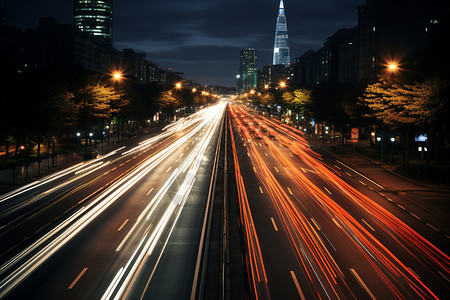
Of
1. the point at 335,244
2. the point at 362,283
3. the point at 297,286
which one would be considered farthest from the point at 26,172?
the point at 362,283

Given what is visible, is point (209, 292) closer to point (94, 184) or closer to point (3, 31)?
point (94, 184)

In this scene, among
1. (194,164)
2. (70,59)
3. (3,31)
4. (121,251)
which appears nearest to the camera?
(121,251)

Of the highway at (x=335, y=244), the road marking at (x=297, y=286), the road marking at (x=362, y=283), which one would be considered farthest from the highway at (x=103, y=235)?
the road marking at (x=362, y=283)

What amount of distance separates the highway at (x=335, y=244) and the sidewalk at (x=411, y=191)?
1212mm

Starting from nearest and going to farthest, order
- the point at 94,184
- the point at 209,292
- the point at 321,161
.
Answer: the point at 209,292, the point at 94,184, the point at 321,161

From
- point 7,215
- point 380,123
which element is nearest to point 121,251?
point 7,215

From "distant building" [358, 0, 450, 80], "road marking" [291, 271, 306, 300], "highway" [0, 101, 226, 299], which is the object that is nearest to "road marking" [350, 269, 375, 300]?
"road marking" [291, 271, 306, 300]

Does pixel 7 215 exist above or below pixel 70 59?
below

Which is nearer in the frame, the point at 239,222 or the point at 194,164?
the point at 239,222

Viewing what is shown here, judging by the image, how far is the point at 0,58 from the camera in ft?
134

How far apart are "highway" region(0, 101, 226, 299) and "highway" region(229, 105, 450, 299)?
10.3 ft

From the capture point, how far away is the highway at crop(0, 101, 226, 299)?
15.4 m

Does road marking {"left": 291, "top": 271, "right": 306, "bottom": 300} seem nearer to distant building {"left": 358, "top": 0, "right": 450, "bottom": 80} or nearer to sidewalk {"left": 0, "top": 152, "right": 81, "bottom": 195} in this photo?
sidewalk {"left": 0, "top": 152, "right": 81, "bottom": 195}

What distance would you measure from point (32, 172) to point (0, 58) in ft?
36.8
